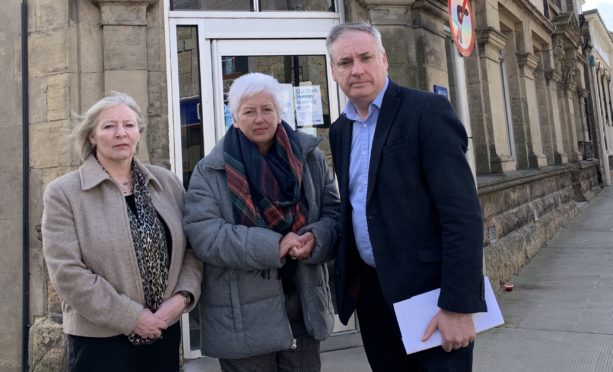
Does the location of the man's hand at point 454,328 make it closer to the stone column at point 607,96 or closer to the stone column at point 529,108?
the stone column at point 529,108

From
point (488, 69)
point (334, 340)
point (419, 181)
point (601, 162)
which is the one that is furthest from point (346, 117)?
point (601, 162)

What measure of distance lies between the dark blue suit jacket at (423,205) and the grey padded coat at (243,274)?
14.2 inches

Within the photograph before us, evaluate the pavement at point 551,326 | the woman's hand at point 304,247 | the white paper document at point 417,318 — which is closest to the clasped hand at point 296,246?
the woman's hand at point 304,247

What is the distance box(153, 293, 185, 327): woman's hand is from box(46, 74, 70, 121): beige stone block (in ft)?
8.03

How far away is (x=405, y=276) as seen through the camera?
1755 mm

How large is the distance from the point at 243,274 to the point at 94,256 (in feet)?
2.04

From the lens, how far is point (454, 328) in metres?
1.65

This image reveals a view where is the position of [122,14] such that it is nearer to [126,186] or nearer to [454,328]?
[126,186]

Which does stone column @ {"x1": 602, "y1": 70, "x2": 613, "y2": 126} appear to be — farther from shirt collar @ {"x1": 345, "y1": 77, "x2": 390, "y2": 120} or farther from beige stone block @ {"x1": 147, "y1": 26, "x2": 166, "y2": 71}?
shirt collar @ {"x1": 345, "y1": 77, "x2": 390, "y2": 120}

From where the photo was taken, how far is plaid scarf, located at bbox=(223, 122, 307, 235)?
1.99 m

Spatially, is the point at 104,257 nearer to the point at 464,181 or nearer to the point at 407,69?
the point at 464,181

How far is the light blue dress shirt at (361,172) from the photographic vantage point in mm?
1917

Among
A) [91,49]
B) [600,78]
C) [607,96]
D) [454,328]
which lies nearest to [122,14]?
[91,49]

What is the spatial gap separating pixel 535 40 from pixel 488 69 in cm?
420
